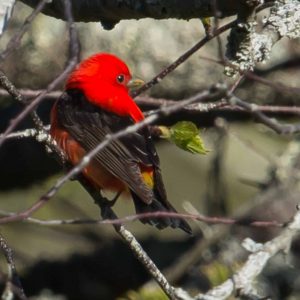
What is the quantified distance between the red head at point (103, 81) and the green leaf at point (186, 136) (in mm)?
1167

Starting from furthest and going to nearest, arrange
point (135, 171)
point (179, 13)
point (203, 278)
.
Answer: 1. point (203, 278)
2. point (135, 171)
3. point (179, 13)

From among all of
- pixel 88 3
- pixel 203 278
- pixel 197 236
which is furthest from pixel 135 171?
pixel 197 236

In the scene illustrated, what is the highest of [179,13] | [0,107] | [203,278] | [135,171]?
[179,13]

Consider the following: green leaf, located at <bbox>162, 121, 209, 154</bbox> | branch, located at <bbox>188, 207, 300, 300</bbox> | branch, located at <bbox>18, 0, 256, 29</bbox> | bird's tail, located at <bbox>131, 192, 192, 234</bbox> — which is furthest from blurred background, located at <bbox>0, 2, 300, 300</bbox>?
branch, located at <bbox>188, 207, 300, 300</bbox>

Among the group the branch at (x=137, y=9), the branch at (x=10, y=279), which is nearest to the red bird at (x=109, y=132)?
the branch at (x=137, y=9)

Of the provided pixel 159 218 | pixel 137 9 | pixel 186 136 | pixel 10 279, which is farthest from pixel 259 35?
pixel 10 279

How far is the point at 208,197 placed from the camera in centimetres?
730

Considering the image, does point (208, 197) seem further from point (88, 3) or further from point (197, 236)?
point (88, 3)

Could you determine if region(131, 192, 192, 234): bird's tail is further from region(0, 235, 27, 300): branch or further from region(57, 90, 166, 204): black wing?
region(0, 235, 27, 300): branch

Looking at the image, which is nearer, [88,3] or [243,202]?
[88,3]

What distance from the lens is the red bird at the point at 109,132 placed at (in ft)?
15.3

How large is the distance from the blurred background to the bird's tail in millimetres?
2135

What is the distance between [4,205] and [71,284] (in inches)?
28.4

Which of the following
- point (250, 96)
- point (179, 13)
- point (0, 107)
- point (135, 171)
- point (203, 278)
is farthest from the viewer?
point (250, 96)
